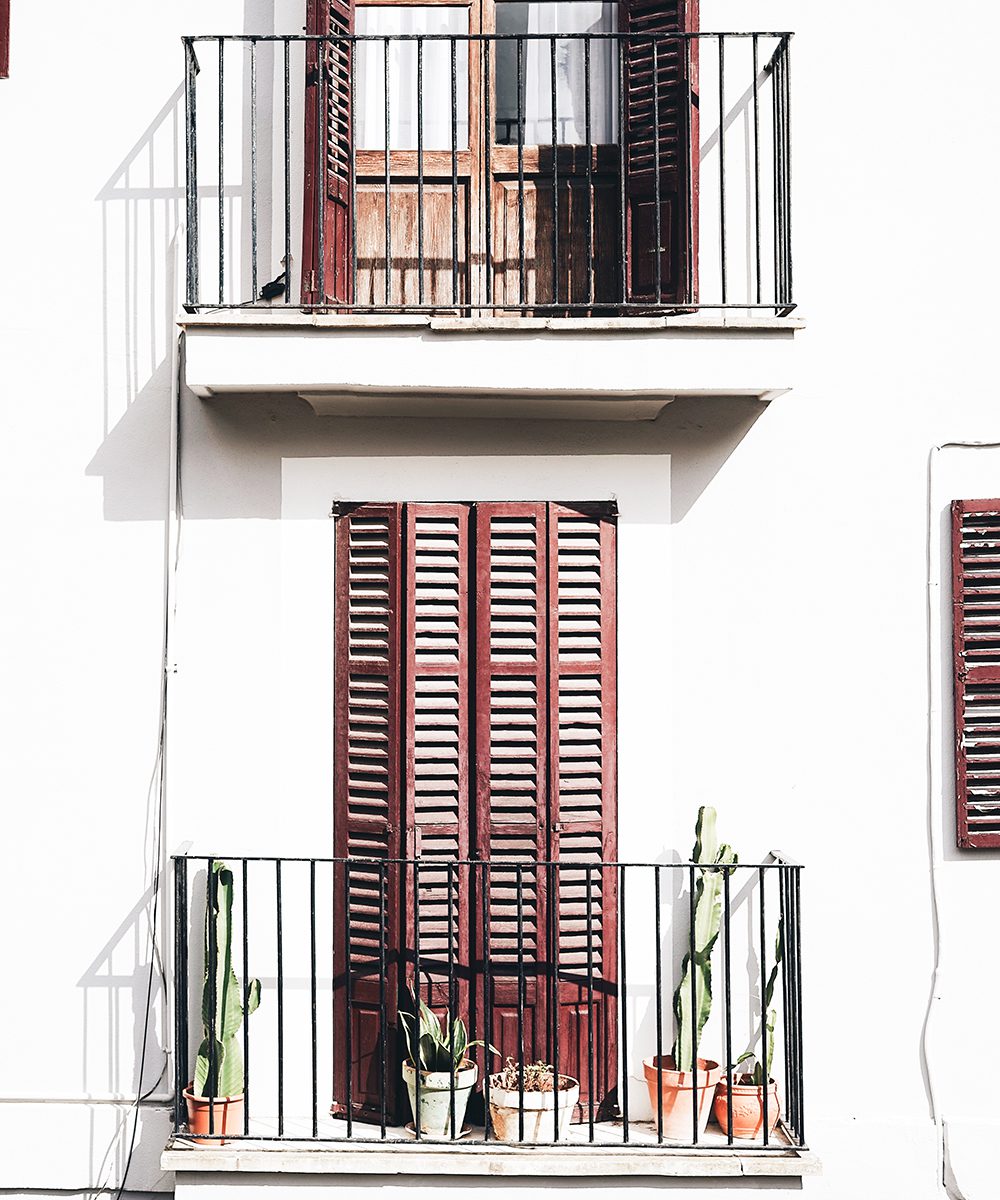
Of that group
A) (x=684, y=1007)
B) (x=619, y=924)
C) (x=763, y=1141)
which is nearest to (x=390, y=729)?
(x=619, y=924)

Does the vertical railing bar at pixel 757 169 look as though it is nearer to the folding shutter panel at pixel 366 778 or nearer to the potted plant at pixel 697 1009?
the folding shutter panel at pixel 366 778

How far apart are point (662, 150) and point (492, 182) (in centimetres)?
83

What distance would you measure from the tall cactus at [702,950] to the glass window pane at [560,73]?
3.31m

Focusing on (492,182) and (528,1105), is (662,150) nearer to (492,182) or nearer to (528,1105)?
(492,182)

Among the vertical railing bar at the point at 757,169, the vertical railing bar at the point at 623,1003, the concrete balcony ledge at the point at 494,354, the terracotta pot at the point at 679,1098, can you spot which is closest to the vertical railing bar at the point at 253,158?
the concrete balcony ledge at the point at 494,354

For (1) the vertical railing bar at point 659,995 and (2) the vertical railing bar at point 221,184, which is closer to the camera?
(1) the vertical railing bar at point 659,995

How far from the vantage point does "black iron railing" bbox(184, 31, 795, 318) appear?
222 inches

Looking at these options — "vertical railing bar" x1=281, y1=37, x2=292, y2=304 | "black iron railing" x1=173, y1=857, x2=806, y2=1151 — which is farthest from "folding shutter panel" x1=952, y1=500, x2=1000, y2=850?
"vertical railing bar" x1=281, y1=37, x2=292, y2=304

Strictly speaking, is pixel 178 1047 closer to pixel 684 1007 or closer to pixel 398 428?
pixel 684 1007

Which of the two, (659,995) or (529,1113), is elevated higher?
(659,995)

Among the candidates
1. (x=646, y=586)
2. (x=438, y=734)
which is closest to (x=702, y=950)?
(x=438, y=734)

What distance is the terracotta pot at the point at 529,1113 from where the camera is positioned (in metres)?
5.25

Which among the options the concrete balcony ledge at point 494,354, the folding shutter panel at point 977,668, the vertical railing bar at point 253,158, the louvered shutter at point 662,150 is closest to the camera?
the concrete balcony ledge at point 494,354

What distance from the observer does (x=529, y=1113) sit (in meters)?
5.24
